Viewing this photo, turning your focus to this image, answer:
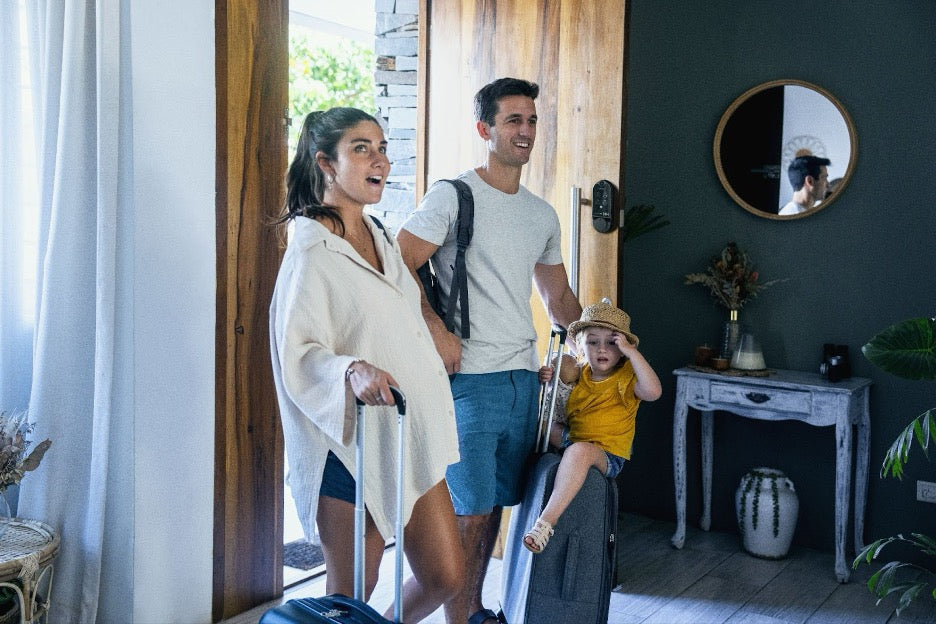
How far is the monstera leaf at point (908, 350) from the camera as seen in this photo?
2713mm

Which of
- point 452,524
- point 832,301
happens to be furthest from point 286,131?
point 832,301

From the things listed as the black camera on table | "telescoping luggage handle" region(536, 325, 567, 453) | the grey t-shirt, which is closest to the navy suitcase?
the grey t-shirt

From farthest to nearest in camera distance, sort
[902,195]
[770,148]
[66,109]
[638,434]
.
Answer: [638,434] → [770,148] → [902,195] → [66,109]

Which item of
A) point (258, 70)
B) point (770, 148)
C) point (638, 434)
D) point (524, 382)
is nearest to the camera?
point (524, 382)

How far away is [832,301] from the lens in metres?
3.81

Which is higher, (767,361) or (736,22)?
(736,22)

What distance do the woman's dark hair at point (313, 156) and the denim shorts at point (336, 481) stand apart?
0.50 meters

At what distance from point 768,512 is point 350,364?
2486 mm

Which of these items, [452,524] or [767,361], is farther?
[767,361]

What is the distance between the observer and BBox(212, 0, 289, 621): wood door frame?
9.20ft

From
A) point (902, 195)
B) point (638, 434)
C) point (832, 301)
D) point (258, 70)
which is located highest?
point (258, 70)

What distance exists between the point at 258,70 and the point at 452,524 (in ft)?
5.34

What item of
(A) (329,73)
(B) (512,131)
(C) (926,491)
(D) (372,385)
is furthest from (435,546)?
(A) (329,73)

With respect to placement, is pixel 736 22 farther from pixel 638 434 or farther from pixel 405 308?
pixel 405 308
